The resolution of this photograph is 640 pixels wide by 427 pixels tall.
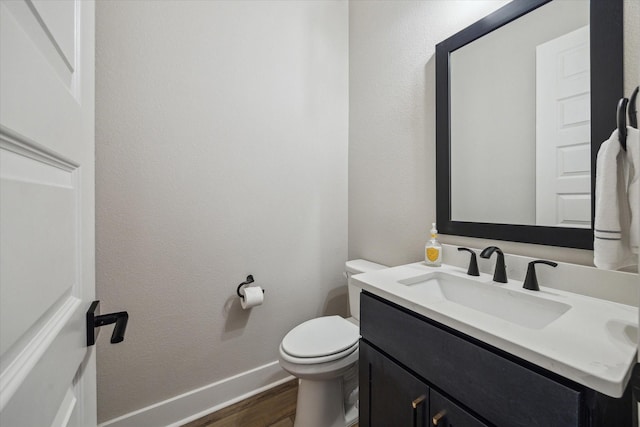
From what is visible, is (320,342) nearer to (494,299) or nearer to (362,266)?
(362,266)

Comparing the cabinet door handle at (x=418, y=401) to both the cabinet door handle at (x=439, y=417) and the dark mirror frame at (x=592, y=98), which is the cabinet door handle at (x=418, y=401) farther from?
the dark mirror frame at (x=592, y=98)

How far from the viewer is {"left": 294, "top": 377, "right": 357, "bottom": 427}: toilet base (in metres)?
1.23

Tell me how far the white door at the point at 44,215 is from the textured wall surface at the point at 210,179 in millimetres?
768

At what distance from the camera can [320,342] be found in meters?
1.27

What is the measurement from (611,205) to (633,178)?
8 cm

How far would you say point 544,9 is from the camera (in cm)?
98

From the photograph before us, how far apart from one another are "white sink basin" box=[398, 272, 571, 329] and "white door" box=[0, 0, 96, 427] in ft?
3.13

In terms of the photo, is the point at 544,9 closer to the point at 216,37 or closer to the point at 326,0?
the point at 326,0

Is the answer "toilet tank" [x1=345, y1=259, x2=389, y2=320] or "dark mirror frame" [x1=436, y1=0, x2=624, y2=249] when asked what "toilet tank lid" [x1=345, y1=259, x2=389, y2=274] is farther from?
"dark mirror frame" [x1=436, y1=0, x2=624, y2=249]

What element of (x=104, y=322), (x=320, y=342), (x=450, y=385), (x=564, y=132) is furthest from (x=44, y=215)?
(x=564, y=132)

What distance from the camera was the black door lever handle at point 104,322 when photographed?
1.73ft

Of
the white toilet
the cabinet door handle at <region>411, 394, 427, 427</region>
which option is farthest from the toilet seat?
the cabinet door handle at <region>411, 394, 427, 427</region>

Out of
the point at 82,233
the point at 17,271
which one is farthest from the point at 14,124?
the point at 82,233

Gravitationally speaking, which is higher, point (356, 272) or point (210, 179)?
point (210, 179)
